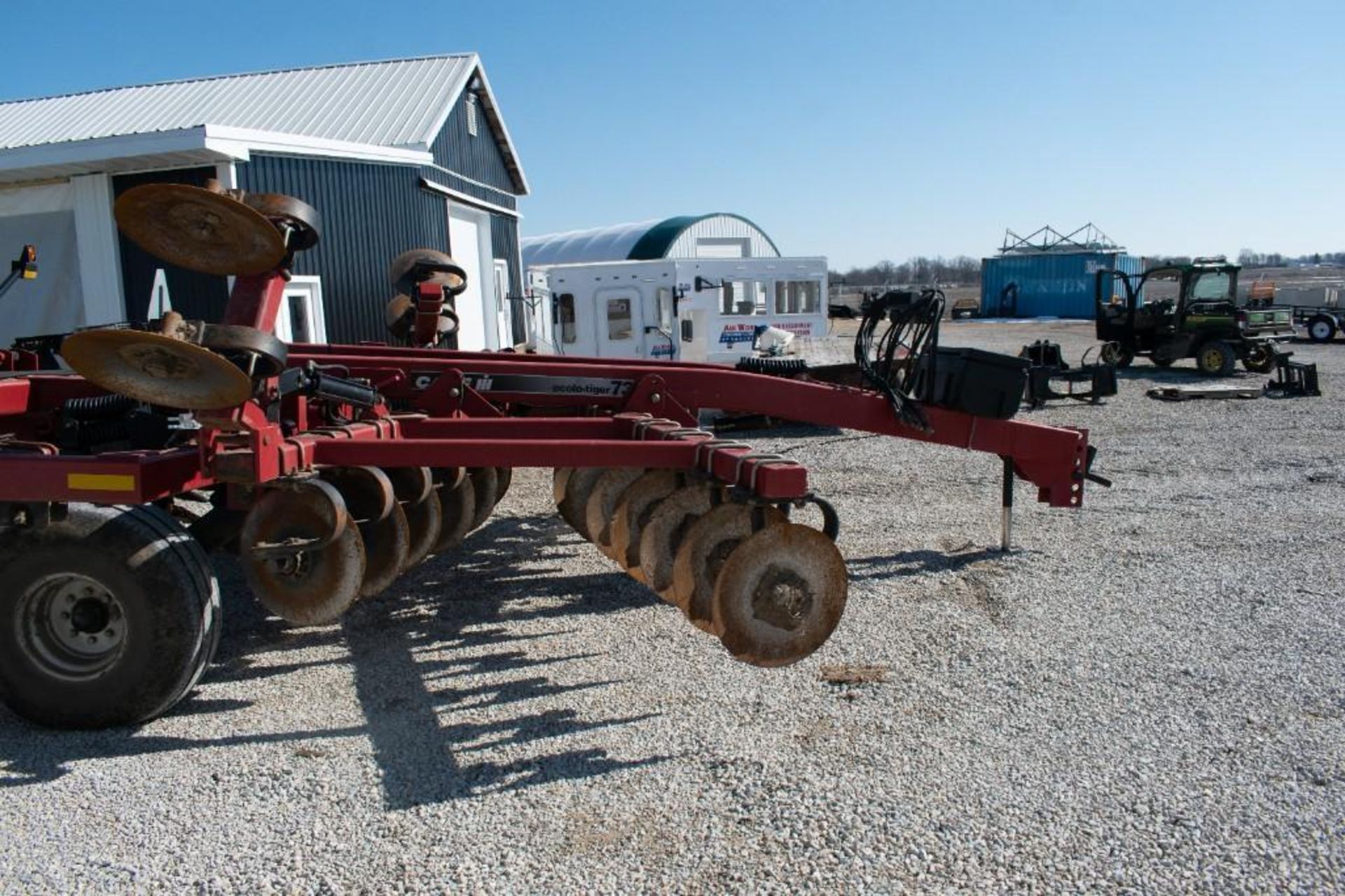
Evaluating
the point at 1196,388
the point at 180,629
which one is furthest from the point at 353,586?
the point at 1196,388

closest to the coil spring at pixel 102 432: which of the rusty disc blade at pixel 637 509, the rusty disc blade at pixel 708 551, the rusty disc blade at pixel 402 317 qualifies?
the rusty disc blade at pixel 402 317

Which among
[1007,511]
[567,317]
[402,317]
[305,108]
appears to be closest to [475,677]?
[1007,511]

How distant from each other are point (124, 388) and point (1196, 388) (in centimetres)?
1564

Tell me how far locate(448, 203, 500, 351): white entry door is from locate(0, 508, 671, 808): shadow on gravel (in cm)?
956

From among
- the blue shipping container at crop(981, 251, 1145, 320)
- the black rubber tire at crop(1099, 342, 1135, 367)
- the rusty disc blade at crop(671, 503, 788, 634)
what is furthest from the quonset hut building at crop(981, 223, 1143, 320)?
the rusty disc blade at crop(671, 503, 788, 634)

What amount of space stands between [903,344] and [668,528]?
6.64 ft

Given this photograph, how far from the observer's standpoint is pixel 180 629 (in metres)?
4.05

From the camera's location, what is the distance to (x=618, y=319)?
15430mm

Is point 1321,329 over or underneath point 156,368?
underneath

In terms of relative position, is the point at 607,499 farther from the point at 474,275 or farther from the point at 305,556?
the point at 474,275

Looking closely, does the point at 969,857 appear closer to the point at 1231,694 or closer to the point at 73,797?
the point at 1231,694

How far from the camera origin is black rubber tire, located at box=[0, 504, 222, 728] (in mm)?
4039

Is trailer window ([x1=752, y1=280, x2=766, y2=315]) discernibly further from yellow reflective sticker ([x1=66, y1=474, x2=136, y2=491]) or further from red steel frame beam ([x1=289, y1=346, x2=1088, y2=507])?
yellow reflective sticker ([x1=66, y1=474, x2=136, y2=491])

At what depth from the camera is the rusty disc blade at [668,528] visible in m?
4.70
